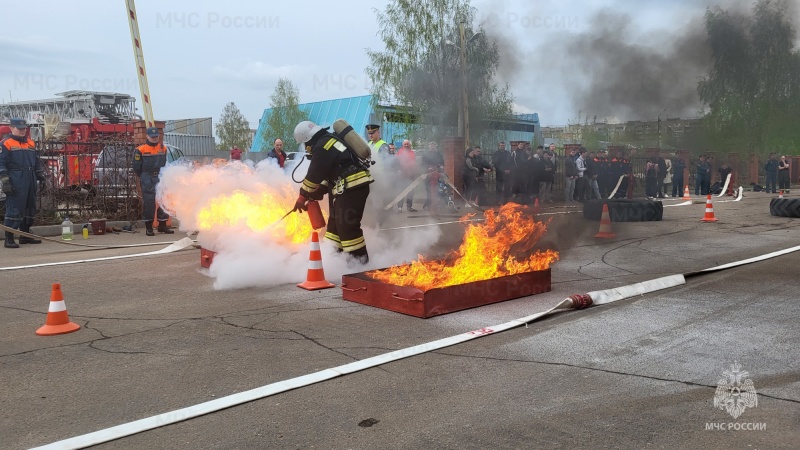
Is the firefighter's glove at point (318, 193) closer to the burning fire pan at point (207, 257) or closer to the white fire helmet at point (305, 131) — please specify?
the white fire helmet at point (305, 131)

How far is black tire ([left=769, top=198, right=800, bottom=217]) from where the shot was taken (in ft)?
48.4

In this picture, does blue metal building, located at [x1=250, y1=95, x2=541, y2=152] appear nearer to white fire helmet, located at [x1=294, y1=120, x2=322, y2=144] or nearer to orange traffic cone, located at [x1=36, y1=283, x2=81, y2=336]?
white fire helmet, located at [x1=294, y1=120, x2=322, y2=144]

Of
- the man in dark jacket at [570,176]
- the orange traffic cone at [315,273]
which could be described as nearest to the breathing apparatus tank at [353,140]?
the orange traffic cone at [315,273]

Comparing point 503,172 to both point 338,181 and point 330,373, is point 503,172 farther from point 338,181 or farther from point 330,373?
point 330,373

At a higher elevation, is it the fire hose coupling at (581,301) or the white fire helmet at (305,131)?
the white fire helmet at (305,131)

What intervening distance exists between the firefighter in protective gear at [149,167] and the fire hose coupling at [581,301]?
9193 millimetres

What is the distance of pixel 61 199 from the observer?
13.8 meters

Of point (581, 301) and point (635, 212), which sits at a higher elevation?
point (635, 212)

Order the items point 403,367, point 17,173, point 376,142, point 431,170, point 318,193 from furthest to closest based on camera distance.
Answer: point 431,170 < point 17,173 < point 376,142 < point 318,193 < point 403,367

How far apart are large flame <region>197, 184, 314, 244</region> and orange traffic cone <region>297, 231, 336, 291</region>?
38.8 inches

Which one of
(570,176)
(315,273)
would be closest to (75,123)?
(570,176)

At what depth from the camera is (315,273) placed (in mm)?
6887

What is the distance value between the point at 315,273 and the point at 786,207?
Result: 13.1m

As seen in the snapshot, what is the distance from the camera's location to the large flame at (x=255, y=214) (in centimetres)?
780
